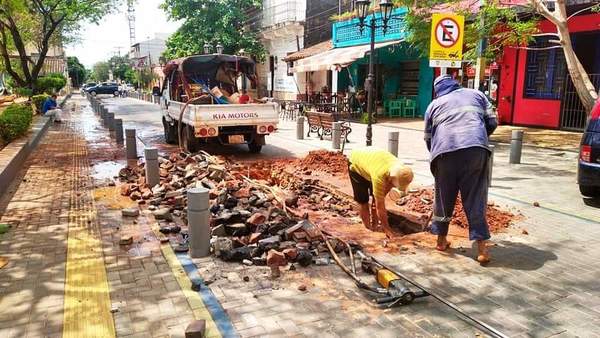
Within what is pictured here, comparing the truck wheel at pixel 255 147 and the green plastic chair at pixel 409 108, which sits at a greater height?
the green plastic chair at pixel 409 108

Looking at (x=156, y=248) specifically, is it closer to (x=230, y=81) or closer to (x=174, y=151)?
(x=174, y=151)

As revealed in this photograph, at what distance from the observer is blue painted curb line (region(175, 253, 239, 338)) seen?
348 cm

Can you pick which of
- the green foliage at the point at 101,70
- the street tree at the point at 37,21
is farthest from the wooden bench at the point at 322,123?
the green foliage at the point at 101,70

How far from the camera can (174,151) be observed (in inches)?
488

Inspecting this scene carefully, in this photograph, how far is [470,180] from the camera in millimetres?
4523

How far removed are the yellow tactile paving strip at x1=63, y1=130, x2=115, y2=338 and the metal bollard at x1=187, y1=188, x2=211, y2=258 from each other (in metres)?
0.88

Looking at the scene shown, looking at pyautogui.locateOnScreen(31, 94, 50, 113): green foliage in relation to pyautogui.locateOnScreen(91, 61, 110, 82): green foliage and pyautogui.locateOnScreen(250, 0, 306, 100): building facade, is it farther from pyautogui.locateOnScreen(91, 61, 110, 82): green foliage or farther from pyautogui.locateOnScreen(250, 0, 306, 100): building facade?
pyautogui.locateOnScreen(91, 61, 110, 82): green foliage

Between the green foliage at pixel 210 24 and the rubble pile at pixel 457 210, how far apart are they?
80.9 ft

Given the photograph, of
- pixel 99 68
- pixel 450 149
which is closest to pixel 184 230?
pixel 450 149

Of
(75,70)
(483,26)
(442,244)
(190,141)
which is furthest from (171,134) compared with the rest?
(75,70)

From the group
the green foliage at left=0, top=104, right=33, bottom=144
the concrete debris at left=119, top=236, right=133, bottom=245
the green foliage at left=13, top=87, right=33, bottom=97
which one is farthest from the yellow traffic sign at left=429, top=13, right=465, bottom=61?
the green foliage at left=13, top=87, right=33, bottom=97

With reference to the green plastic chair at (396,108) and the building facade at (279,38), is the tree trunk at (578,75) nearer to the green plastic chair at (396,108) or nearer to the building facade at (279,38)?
the green plastic chair at (396,108)

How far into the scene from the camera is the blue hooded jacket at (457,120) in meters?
4.42

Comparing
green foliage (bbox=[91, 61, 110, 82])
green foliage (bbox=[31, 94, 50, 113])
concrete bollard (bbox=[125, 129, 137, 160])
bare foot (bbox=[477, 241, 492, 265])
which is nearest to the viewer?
bare foot (bbox=[477, 241, 492, 265])
